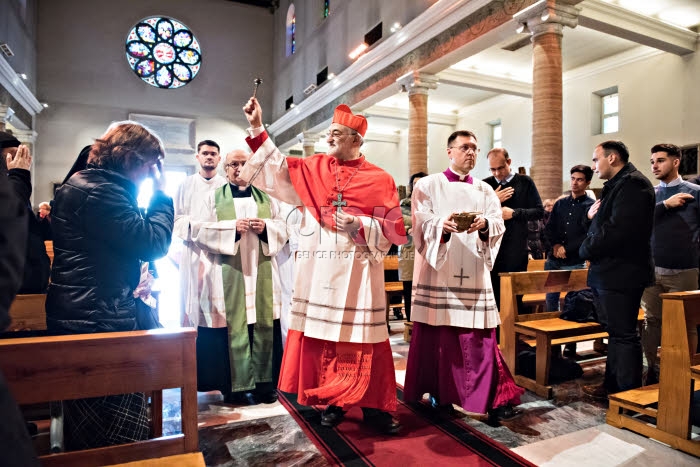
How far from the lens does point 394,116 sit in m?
16.0

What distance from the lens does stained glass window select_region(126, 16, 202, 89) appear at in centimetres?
1781

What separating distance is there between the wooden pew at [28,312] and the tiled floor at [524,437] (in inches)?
40.1

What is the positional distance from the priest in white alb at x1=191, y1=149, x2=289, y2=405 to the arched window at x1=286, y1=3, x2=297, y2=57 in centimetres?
1537

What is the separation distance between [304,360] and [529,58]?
466 inches

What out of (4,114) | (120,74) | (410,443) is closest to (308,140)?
(120,74)

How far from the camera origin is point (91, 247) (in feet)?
6.16

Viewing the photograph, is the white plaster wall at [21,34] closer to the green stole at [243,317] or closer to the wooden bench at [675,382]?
the green stole at [243,317]

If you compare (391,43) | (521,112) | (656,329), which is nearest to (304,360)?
(656,329)

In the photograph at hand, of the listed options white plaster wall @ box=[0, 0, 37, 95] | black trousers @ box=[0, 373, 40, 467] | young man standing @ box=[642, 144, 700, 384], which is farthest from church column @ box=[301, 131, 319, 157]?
black trousers @ box=[0, 373, 40, 467]

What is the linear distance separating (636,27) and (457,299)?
903 centimetres

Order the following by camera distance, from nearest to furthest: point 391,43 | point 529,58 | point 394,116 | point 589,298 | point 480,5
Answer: point 589,298 < point 480,5 < point 391,43 < point 529,58 < point 394,116

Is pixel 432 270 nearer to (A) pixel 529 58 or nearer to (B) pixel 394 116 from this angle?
(A) pixel 529 58

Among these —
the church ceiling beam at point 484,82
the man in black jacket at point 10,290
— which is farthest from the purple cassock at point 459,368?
the church ceiling beam at point 484,82

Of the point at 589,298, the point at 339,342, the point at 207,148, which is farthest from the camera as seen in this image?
the point at 589,298
